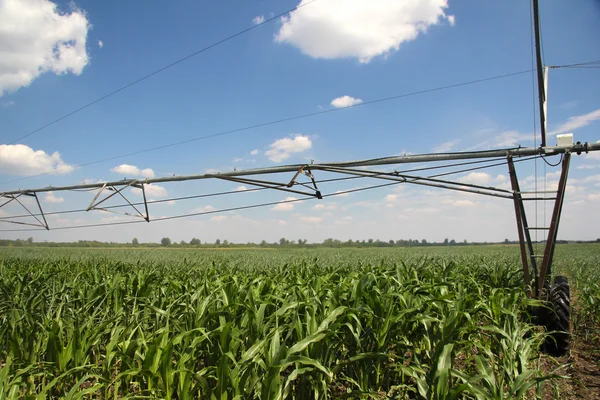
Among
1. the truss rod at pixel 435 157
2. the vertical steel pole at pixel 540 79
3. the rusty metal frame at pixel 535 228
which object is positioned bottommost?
the rusty metal frame at pixel 535 228

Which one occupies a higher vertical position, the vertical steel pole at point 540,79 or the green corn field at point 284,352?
the vertical steel pole at point 540,79

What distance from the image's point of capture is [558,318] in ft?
18.2

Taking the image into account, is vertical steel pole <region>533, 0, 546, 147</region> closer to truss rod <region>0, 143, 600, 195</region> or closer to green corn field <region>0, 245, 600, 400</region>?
truss rod <region>0, 143, 600, 195</region>

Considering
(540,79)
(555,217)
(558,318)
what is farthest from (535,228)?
(540,79)

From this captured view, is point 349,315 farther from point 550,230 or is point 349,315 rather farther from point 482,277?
point 482,277

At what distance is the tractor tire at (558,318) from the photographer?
548 centimetres

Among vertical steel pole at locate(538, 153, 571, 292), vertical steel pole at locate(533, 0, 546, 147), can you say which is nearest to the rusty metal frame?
vertical steel pole at locate(538, 153, 571, 292)

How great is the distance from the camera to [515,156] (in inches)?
240

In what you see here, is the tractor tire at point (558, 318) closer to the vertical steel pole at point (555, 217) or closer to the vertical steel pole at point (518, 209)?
the vertical steel pole at point (555, 217)

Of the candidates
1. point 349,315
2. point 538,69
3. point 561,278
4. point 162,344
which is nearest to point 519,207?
point 561,278

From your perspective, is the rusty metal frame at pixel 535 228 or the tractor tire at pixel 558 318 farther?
the rusty metal frame at pixel 535 228

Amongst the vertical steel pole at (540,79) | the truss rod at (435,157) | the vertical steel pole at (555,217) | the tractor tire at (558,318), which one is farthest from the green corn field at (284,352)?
the vertical steel pole at (540,79)

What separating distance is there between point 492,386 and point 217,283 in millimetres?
3879

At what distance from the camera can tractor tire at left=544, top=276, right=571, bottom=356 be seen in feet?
18.0
